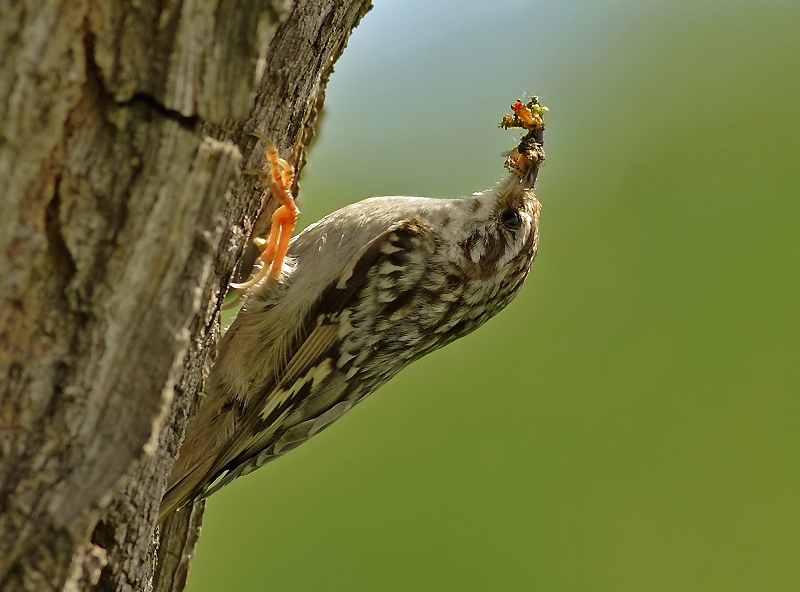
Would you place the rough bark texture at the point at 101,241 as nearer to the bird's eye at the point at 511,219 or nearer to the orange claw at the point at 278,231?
the orange claw at the point at 278,231

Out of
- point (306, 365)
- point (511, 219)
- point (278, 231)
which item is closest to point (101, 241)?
point (278, 231)

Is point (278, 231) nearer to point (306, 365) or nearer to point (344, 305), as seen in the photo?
point (344, 305)

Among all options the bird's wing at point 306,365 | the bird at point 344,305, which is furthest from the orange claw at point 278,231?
the bird's wing at point 306,365

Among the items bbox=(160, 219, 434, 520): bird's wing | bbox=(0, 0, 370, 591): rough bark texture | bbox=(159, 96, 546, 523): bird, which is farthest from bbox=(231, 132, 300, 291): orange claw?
bbox=(0, 0, 370, 591): rough bark texture

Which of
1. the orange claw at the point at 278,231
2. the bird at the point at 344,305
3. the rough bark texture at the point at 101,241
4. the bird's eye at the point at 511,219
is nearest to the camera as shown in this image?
the rough bark texture at the point at 101,241

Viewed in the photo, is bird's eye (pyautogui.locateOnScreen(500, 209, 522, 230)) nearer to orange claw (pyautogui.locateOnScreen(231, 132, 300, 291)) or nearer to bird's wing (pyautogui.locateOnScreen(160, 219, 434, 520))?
bird's wing (pyautogui.locateOnScreen(160, 219, 434, 520))
